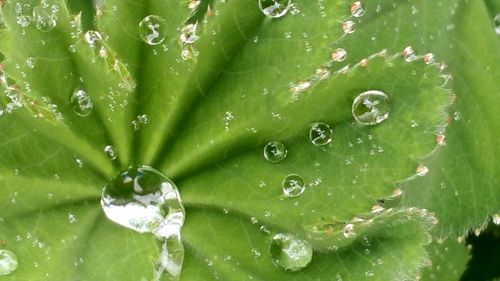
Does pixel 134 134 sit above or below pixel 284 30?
below

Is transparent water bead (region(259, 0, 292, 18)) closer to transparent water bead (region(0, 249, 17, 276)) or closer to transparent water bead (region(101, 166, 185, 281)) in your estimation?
transparent water bead (region(101, 166, 185, 281))

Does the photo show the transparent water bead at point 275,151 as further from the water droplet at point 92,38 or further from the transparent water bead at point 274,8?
the water droplet at point 92,38

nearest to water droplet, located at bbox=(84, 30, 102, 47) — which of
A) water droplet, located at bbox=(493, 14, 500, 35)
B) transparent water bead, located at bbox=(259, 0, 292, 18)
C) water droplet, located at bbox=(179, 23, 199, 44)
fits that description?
water droplet, located at bbox=(179, 23, 199, 44)

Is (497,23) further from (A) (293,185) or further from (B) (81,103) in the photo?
(B) (81,103)

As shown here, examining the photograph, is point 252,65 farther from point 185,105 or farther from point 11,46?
point 11,46

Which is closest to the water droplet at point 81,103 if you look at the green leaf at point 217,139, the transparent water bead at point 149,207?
the green leaf at point 217,139

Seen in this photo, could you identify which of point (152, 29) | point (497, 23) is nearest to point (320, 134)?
point (152, 29)

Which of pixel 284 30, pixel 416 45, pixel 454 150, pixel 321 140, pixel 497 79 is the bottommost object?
pixel 454 150

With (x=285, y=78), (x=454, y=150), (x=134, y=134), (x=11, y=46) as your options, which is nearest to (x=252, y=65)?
(x=285, y=78)
